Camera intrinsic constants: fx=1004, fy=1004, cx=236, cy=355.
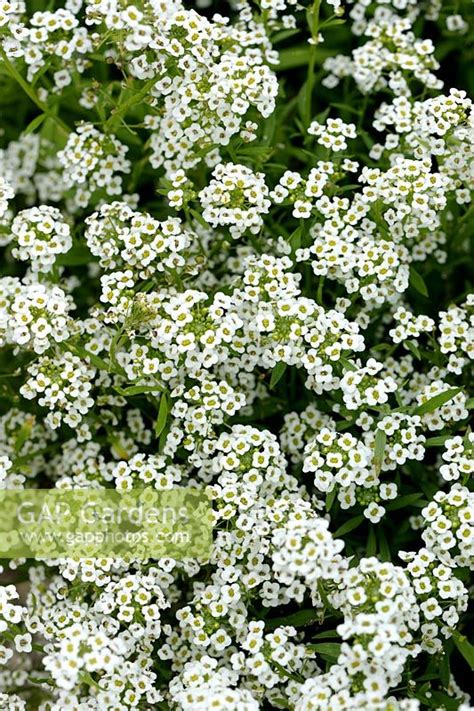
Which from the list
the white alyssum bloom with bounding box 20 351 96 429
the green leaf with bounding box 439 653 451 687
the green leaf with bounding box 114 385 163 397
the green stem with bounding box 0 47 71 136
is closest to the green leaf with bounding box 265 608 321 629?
the green leaf with bounding box 439 653 451 687

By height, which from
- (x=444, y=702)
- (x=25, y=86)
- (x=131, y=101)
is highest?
(x=131, y=101)

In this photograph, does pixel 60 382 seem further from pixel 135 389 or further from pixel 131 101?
pixel 131 101

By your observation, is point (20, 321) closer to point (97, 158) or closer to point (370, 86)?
point (97, 158)

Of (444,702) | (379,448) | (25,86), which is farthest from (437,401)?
(25,86)

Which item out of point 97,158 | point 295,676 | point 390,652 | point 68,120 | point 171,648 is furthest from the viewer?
point 68,120

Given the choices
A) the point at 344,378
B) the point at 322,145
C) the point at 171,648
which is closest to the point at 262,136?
the point at 322,145

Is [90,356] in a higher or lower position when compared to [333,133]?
lower

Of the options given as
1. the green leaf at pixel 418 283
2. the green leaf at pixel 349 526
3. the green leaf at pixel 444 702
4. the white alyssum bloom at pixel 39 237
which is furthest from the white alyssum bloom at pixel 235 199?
the green leaf at pixel 444 702
